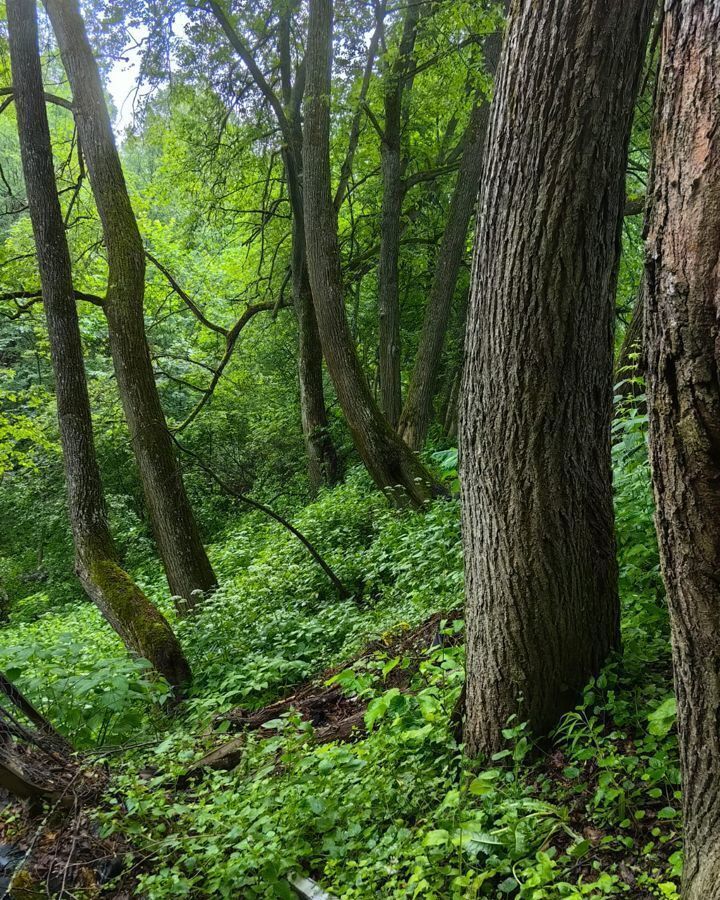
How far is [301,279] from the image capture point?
10062 mm

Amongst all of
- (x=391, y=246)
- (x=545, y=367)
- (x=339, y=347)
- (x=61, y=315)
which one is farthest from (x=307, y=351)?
(x=545, y=367)

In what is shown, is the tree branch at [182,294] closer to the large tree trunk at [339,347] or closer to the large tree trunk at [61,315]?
the large tree trunk at [61,315]

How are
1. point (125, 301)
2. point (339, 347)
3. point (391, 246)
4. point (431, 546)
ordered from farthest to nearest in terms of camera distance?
point (391, 246) → point (339, 347) → point (125, 301) → point (431, 546)

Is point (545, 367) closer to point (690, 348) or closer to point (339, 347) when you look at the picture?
point (690, 348)

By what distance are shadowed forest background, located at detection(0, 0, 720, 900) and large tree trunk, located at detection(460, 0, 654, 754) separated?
1 cm

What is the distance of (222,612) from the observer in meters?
6.16

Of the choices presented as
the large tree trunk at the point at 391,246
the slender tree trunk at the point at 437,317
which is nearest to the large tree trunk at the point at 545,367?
the slender tree trunk at the point at 437,317

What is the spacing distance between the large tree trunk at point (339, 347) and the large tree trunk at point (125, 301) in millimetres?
2045

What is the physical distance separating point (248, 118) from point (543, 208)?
8.52m

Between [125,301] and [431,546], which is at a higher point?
[125,301]

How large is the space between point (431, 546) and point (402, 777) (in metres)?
2.92

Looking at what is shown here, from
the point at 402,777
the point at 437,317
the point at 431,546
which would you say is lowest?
the point at 402,777

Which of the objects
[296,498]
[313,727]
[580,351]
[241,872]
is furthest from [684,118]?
[296,498]

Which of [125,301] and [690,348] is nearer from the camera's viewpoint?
[690,348]
